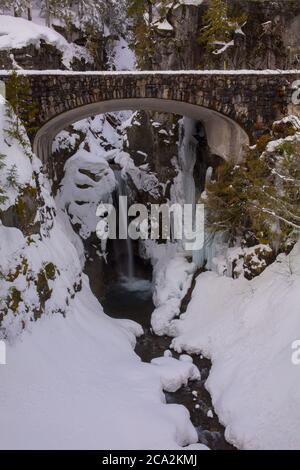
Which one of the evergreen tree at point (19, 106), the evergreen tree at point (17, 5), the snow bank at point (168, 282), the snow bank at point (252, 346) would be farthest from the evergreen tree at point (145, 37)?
the snow bank at point (252, 346)

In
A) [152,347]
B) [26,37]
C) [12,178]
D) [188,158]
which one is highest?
[26,37]

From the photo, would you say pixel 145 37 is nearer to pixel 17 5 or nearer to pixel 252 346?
pixel 17 5

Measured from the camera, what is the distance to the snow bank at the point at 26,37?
2162cm

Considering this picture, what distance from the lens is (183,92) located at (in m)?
13.5

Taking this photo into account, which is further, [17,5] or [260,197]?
[17,5]

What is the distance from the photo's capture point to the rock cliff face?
66.5 ft

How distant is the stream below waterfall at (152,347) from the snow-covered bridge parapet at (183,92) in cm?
748

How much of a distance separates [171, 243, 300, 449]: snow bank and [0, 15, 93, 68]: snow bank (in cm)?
1685

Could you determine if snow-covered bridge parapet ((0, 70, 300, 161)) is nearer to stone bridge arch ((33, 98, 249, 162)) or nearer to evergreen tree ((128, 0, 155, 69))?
stone bridge arch ((33, 98, 249, 162))

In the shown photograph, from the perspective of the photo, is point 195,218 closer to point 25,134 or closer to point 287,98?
point 287,98

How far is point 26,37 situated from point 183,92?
1314cm

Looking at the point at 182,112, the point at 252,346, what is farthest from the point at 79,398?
the point at 182,112

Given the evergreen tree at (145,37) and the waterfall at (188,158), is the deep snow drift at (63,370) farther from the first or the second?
the evergreen tree at (145,37)

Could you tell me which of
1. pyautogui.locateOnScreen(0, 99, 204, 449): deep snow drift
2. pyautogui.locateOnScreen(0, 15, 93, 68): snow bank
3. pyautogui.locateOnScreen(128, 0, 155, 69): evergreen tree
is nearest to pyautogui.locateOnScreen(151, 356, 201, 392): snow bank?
pyautogui.locateOnScreen(0, 99, 204, 449): deep snow drift
